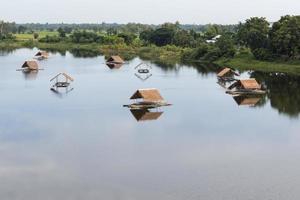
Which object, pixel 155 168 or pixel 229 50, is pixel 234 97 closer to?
pixel 155 168

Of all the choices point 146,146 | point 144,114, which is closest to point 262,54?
point 144,114

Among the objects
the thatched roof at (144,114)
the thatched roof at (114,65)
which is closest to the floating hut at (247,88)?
the thatched roof at (144,114)

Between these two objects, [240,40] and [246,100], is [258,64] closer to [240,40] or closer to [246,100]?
[240,40]

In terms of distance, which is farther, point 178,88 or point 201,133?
point 178,88

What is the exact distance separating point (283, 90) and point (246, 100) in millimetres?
6466

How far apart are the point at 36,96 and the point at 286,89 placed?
61.7 feet

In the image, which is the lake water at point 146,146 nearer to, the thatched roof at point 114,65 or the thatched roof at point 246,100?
the thatched roof at point 246,100

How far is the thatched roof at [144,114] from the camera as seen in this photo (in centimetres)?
2842

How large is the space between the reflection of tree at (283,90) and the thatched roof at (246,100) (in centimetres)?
107

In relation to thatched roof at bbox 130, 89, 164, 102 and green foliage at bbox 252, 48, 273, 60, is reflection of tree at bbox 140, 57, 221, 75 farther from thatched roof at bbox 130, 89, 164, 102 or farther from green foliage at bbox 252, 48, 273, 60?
thatched roof at bbox 130, 89, 164, 102

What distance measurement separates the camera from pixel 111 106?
31.6m

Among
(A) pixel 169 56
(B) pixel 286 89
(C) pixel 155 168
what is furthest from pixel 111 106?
(A) pixel 169 56

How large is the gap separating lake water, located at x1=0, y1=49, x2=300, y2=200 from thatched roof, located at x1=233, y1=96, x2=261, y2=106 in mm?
380

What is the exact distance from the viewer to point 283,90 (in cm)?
4009
